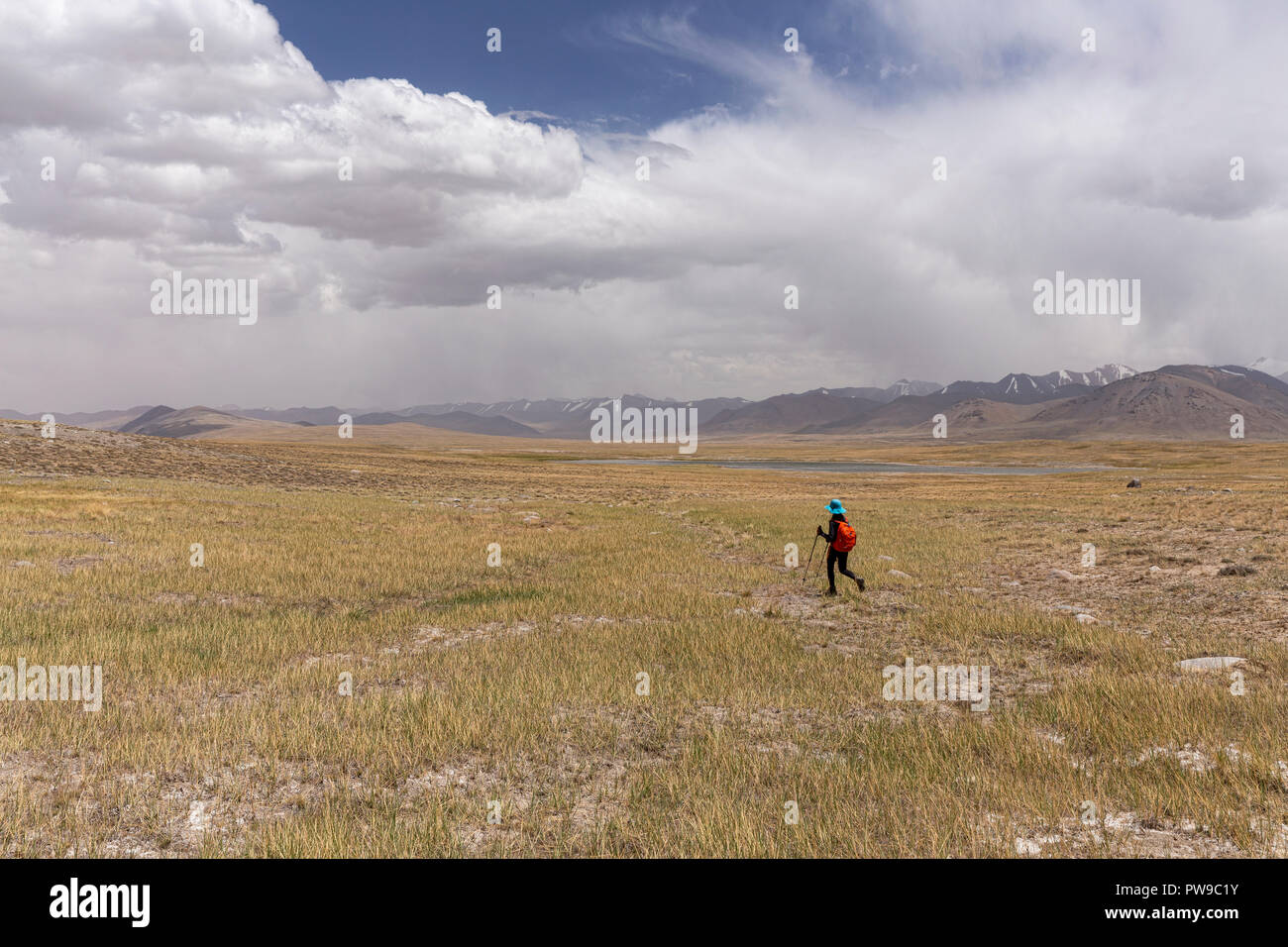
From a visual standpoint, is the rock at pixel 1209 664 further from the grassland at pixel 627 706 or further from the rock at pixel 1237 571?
the rock at pixel 1237 571

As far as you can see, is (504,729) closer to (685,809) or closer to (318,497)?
(685,809)

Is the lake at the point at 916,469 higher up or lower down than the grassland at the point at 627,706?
lower down

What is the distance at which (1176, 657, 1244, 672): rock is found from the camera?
10.5 meters

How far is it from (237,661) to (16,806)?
5192 mm

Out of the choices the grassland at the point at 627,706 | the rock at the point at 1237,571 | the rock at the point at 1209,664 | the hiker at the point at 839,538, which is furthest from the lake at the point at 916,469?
the rock at the point at 1209,664

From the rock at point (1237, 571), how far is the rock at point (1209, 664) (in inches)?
381

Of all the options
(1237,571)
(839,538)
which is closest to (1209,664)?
(839,538)

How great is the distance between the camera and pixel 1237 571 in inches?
722

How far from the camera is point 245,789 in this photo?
682 cm

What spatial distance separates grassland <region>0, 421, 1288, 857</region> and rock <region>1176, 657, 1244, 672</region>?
200 mm

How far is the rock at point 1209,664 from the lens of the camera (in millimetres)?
10492

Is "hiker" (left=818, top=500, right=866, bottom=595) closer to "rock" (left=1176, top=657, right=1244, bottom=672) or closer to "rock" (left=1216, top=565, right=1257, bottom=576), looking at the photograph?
"rock" (left=1176, top=657, right=1244, bottom=672)

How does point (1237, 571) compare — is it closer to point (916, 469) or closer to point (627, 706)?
point (627, 706)

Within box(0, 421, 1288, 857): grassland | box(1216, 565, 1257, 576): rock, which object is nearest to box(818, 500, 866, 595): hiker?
box(0, 421, 1288, 857): grassland
